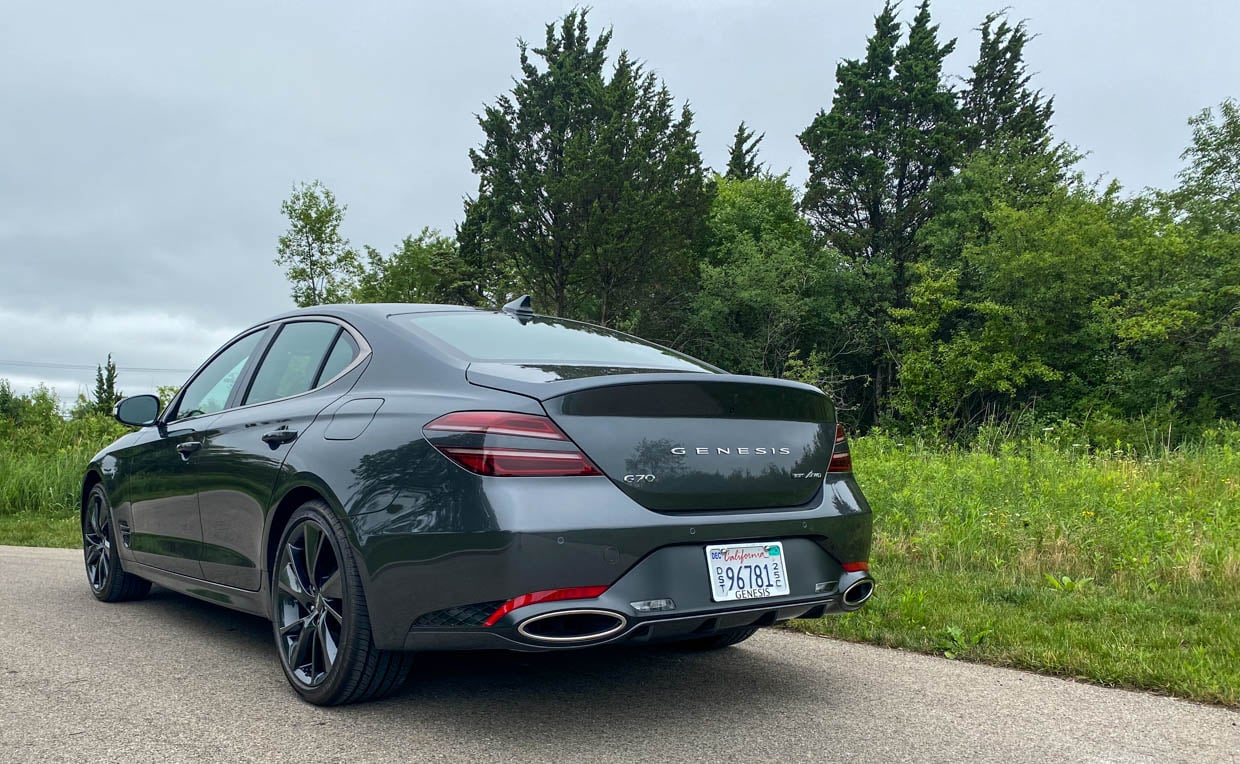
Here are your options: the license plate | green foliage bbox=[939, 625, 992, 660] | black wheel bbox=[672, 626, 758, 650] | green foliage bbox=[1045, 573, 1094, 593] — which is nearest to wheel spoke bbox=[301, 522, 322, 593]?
the license plate

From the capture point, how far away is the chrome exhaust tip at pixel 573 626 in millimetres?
2822

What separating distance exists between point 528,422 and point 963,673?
7.74 feet

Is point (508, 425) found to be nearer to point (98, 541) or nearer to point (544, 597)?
point (544, 597)

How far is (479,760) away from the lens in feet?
9.50

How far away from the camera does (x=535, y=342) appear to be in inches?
151

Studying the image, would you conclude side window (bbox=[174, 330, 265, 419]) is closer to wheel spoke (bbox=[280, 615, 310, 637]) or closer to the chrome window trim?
the chrome window trim

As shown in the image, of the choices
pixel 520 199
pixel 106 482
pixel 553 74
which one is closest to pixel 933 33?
pixel 553 74

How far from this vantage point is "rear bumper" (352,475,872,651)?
2.82 metres

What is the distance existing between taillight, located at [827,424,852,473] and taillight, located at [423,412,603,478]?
110 cm

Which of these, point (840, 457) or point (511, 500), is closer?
point (511, 500)

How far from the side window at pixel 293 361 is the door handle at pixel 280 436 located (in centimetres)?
23

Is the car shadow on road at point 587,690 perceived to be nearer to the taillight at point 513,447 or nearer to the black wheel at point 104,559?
the taillight at point 513,447

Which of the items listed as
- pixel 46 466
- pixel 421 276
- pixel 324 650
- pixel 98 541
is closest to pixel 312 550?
pixel 324 650

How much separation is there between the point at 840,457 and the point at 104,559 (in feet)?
14.7
